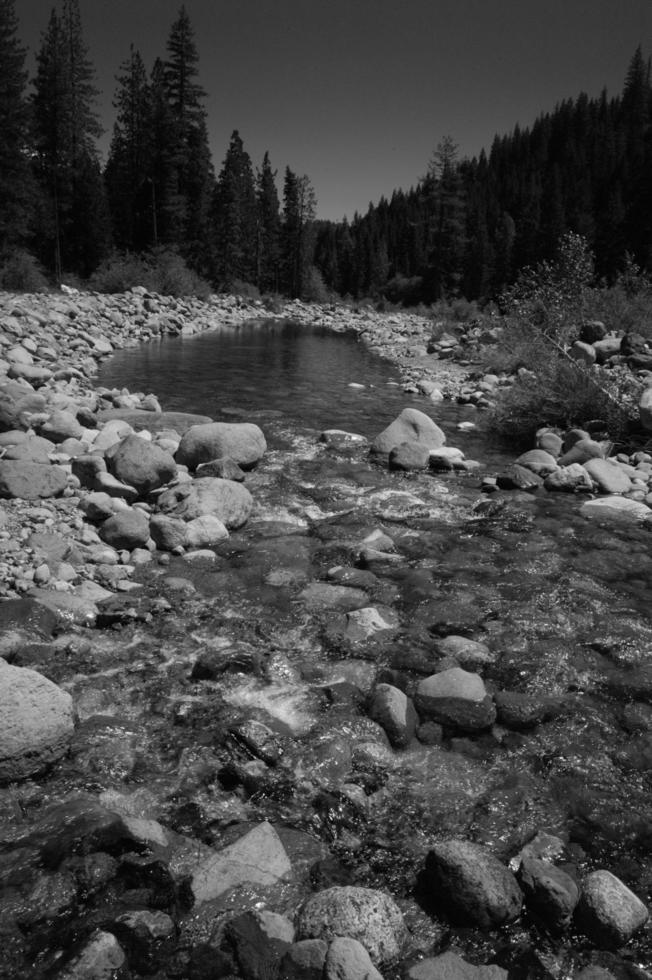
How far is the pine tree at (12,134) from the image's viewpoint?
2658 centimetres

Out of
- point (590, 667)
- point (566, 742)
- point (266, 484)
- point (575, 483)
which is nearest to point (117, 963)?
point (566, 742)

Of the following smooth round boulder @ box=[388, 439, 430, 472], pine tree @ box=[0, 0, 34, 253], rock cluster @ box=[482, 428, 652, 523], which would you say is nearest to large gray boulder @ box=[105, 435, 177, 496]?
smooth round boulder @ box=[388, 439, 430, 472]

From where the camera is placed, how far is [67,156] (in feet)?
116

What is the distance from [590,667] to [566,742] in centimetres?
94

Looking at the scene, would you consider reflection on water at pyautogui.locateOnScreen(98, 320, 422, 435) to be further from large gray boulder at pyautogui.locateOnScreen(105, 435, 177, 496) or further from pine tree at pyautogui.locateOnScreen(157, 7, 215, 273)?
pine tree at pyautogui.locateOnScreen(157, 7, 215, 273)

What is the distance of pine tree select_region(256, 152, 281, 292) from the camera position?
201 ft

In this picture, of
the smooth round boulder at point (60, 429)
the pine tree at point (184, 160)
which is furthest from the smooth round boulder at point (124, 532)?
the pine tree at point (184, 160)

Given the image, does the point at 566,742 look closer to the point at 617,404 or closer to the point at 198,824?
the point at 198,824

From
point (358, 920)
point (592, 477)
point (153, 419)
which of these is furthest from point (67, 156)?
point (358, 920)

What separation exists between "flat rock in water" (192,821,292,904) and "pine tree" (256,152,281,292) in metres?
61.7

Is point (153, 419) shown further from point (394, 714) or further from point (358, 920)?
point (358, 920)

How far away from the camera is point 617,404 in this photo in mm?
11016

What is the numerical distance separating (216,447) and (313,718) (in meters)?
5.36

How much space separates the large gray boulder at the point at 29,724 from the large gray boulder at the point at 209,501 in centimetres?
337
